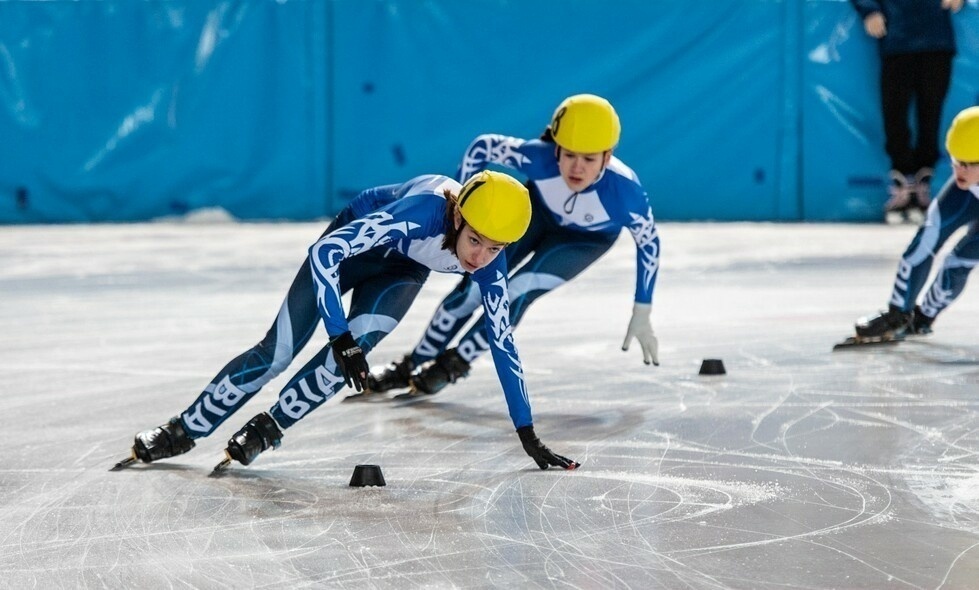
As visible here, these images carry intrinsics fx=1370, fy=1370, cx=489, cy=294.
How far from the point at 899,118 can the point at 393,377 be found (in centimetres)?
742

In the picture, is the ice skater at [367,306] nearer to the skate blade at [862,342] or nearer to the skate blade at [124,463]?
the skate blade at [124,463]

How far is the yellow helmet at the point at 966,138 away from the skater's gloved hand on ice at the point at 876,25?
19.5 feet

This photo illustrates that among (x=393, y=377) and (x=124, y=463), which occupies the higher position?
(x=124, y=463)

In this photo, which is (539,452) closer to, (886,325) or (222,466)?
(222,466)

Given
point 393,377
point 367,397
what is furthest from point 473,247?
point 393,377

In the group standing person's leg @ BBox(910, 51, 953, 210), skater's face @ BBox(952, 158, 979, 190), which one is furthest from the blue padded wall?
skater's face @ BBox(952, 158, 979, 190)

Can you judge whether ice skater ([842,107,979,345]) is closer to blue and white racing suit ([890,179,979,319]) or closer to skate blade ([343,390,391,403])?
blue and white racing suit ([890,179,979,319])

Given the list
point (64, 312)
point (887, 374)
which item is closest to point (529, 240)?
point (887, 374)

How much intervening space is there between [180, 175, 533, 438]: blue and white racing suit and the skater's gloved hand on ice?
27.1 ft

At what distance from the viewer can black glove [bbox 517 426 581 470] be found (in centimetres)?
396

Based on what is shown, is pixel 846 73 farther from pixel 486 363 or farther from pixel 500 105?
pixel 486 363

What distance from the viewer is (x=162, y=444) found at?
161 inches

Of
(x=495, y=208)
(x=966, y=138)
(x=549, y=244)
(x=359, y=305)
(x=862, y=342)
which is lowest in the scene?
(x=862, y=342)

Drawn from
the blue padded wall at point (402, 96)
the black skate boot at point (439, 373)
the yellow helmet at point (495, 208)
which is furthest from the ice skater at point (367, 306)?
the blue padded wall at point (402, 96)
